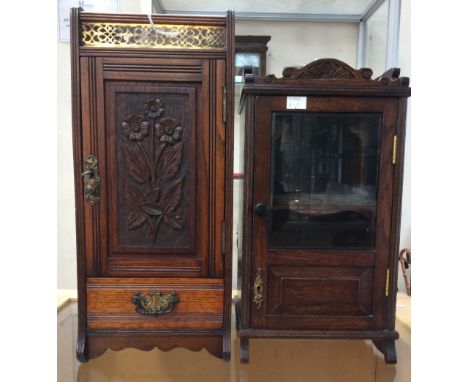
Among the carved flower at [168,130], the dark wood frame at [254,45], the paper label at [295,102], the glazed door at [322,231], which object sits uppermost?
the dark wood frame at [254,45]

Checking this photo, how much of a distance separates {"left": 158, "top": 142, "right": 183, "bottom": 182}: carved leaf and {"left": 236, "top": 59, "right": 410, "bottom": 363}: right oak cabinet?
0.62 feet

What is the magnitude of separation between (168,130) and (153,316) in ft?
1.65

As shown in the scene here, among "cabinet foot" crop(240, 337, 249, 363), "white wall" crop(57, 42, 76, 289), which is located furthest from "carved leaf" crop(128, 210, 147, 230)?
"white wall" crop(57, 42, 76, 289)

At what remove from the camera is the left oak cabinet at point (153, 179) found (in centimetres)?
90

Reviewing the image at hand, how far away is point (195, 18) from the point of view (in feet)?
2.97

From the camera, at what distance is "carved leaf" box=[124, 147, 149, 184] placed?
36.6 inches

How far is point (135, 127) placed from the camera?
0.92 meters

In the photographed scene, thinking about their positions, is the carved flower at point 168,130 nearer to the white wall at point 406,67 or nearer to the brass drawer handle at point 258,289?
the brass drawer handle at point 258,289

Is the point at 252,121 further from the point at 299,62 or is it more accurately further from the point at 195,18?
the point at 299,62

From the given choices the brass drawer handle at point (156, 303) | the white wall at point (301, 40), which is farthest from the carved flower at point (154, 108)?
the white wall at point (301, 40)

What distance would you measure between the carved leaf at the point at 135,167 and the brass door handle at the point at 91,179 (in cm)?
8

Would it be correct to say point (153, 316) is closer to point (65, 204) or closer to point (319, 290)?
point (319, 290)

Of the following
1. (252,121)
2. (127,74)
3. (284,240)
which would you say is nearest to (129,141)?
(127,74)
